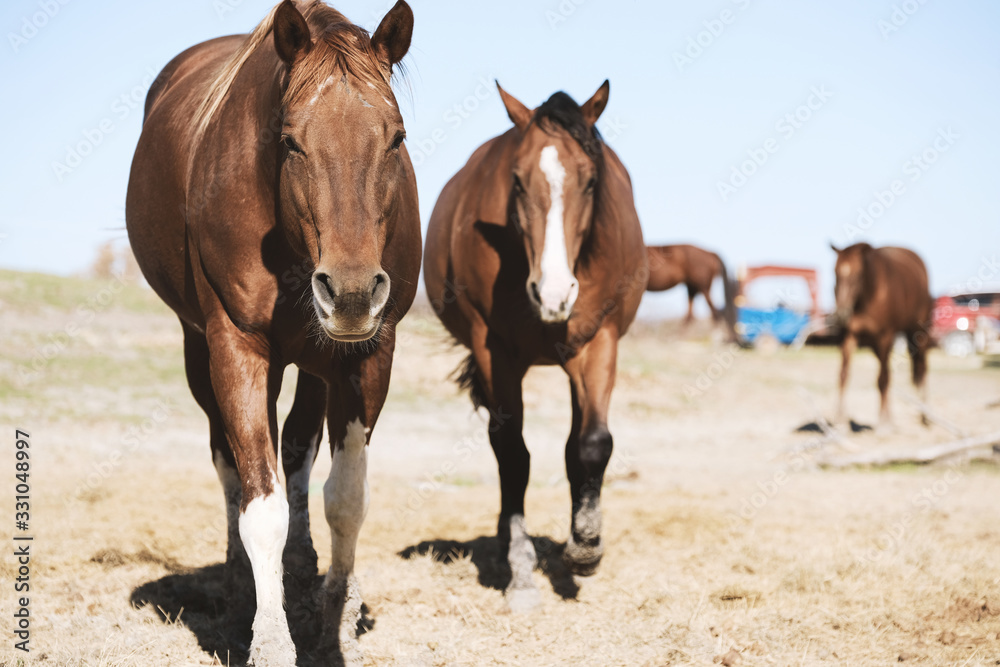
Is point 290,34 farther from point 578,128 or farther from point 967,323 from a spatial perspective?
point 967,323

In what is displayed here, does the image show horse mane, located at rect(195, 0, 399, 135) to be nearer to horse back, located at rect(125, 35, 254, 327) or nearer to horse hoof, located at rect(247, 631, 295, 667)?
horse back, located at rect(125, 35, 254, 327)

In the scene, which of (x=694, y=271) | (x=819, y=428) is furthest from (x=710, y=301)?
(x=819, y=428)

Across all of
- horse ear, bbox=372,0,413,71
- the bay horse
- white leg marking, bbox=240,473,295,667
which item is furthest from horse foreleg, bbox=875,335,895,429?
white leg marking, bbox=240,473,295,667

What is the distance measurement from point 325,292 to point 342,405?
39.7 inches

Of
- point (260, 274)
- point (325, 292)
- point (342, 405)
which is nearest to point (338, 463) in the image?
point (342, 405)

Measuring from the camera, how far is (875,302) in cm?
1200

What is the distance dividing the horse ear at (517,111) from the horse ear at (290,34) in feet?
7.03

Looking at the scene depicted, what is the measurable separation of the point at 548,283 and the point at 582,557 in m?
1.40

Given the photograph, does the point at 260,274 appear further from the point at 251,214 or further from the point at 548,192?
the point at 548,192

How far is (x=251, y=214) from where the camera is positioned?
2869 mm

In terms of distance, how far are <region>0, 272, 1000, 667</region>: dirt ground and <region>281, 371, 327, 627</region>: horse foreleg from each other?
0.33m

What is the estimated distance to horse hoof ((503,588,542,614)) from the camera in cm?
420

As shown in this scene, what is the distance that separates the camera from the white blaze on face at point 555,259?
12.4 feet

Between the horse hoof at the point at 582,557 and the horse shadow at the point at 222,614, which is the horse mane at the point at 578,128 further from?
the horse shadow at the point at 222,614
